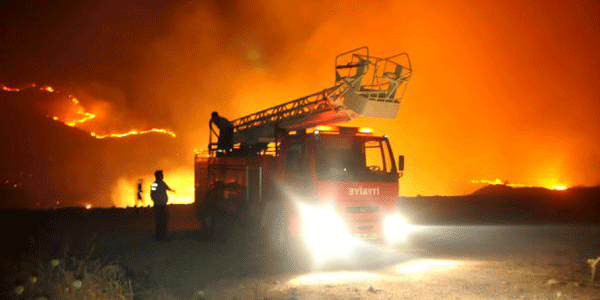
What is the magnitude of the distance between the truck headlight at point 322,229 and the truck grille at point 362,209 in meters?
0.27

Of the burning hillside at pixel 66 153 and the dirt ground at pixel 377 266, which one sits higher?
the burning hillside at pixel 66 153

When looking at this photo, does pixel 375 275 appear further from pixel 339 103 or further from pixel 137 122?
pixel 137 122

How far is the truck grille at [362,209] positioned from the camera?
32.9ft

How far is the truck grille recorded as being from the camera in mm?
10039

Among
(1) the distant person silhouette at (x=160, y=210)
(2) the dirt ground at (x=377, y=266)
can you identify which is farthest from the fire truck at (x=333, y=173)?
(1) the distant person silhouette at (x=160, y=210)

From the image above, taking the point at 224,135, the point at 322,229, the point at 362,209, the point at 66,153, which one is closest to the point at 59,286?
the point at 322,229

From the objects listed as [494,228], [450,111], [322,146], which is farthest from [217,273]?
[450,111]

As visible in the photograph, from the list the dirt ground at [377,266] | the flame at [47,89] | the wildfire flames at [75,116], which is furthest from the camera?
the flame at [47,89]

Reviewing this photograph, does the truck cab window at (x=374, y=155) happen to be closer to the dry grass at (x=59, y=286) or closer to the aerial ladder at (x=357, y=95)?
the aerial ladder at (x=357, y=95)

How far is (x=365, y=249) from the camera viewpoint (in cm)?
1163

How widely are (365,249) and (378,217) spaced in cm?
157

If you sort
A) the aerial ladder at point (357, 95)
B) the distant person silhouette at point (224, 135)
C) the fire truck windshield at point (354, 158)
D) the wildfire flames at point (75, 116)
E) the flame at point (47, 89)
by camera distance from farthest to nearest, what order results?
the flame at point (47, 89) < the wildfire flames at point (75, 116) < the distant person silhouette at point (224, 135) < the aerial ladder at point (357, 95) < the fire truck windshield at point (354, 158)

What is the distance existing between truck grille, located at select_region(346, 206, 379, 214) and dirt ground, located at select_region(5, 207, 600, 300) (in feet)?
3.06

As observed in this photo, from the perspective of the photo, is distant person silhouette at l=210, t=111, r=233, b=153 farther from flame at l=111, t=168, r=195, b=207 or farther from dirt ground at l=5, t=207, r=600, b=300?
flame at l=111, t=168, r=195, b=207
